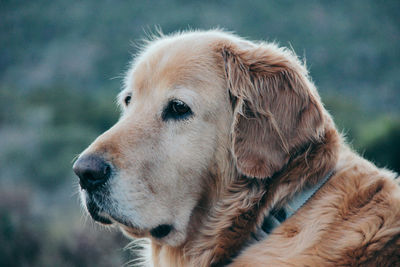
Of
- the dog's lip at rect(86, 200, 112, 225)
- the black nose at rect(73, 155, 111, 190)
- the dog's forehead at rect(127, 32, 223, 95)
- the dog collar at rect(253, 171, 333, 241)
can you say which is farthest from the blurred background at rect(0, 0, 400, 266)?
the dog collar at rect(253, 171, 333, 241)

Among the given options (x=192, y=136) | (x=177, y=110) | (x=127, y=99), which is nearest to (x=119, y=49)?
(x=127, y=99)

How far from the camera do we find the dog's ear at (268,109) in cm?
275

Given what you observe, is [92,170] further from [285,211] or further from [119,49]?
[119,49]

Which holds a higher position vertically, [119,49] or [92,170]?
[92,170]

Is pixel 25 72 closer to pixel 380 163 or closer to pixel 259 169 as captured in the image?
pixel 380 163

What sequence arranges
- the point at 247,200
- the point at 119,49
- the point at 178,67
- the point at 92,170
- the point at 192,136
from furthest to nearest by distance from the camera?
the point at 119,49 < the point at 178,67 < the point at 192,136 < the point at 247,200 < the point at 92,170

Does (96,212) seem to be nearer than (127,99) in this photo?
Yes

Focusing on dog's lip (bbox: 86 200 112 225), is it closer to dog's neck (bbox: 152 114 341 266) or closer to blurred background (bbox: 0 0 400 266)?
dog's neck (bbox: 152 114 341 266)

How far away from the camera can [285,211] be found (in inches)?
106

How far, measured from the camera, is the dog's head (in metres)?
2.74

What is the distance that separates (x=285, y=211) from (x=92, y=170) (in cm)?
128

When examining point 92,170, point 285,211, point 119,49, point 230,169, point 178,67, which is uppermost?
point 178,67

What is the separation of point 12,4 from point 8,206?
2956 cm

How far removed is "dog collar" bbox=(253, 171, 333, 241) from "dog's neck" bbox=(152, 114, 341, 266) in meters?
0.03
